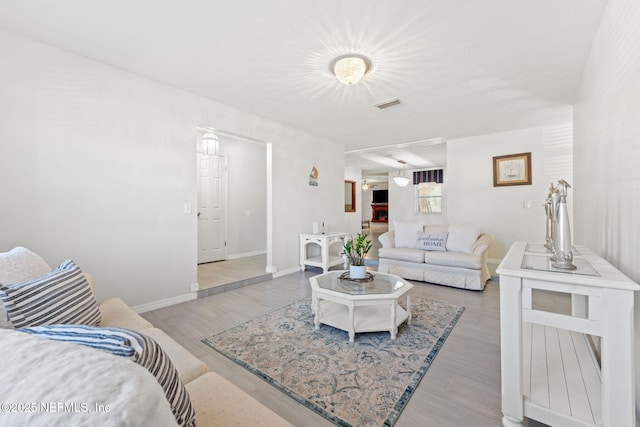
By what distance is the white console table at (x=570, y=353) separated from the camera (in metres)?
1.14

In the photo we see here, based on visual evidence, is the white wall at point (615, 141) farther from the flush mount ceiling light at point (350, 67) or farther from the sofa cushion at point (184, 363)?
the sofa cushion at point (184, 363)

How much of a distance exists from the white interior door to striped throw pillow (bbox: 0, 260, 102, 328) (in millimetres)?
3935

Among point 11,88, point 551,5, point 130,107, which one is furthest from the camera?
point 130,107

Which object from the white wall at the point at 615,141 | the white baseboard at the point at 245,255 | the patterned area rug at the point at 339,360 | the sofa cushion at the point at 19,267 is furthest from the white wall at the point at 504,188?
the sofa cushion at the point at 19,267

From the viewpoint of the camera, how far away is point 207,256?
5.43 m

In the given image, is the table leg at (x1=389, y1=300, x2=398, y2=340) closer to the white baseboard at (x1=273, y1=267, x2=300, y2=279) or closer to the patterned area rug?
the patterned area rug

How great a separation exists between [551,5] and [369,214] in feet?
41.6

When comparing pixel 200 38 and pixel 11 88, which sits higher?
pixel 200 38

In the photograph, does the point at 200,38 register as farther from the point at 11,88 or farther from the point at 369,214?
the point at 369,214

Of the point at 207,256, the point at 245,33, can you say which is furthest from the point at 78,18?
the point at 207,256

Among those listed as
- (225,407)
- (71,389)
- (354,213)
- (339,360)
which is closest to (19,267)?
(225,407)

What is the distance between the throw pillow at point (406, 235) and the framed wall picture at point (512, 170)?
1758 mm

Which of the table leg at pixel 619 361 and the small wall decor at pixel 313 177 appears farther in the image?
the small wall decor at pixel 313 177

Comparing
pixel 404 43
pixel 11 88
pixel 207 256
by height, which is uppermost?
pixel 404 43
